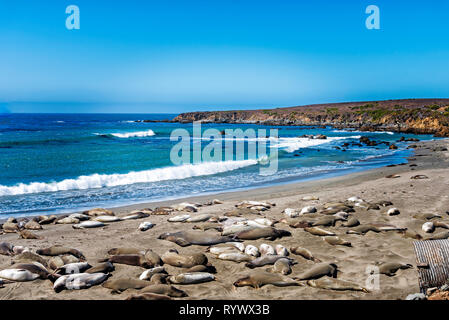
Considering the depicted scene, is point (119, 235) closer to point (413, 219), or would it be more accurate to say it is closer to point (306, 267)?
point (306, 267)

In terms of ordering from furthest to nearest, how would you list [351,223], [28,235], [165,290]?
[351,223] < [28,235] < [165,290]

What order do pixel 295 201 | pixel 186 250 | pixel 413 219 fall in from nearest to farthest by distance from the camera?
pixel 186 250 → pixel 413 219 → pixel 295 201

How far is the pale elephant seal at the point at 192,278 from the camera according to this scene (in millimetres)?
5596

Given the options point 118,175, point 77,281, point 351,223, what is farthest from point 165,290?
point 118,175

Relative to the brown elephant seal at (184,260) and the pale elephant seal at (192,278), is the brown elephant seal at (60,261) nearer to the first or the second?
the brown elephant seal at (184,260)

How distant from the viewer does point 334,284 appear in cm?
544

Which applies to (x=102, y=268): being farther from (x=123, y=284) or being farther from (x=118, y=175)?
(x=118, y=175)

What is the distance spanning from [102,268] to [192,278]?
1651 mm

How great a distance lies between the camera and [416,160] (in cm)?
2453

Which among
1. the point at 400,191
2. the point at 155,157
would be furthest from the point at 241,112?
the point at 400,191

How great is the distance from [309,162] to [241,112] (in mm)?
88247

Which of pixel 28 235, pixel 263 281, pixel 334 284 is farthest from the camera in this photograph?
pixel 28 235

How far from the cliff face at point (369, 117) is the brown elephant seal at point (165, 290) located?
5186cm

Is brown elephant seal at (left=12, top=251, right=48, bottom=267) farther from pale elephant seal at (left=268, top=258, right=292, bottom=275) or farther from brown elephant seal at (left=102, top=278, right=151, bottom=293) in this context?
pale elephant seal at (left=268, top=258, right=292, bottom=275)
